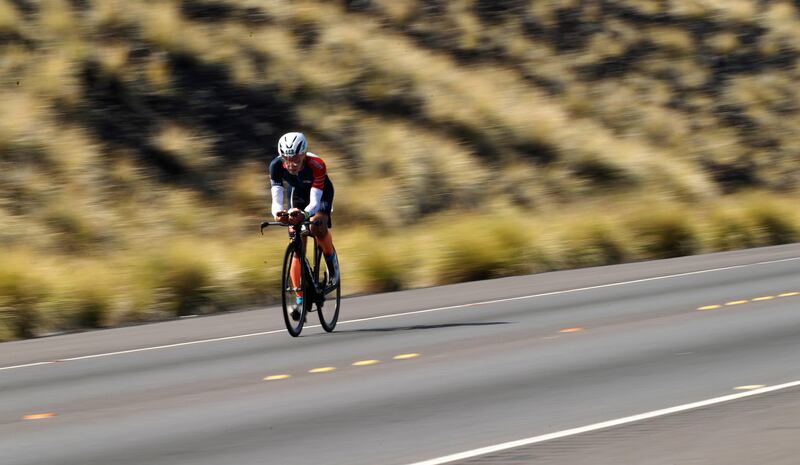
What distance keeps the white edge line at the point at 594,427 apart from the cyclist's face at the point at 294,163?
17.1ft

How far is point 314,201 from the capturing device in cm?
1288

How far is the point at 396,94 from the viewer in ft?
108

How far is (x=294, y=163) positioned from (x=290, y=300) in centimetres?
137

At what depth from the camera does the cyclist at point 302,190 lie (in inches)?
504

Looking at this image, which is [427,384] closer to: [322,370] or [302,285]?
[322,370]

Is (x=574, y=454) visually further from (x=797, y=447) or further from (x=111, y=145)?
(x=111, y=145)

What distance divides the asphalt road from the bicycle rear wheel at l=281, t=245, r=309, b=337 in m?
0.16

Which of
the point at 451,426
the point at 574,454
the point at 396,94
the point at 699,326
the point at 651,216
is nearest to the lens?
the point at 574,454

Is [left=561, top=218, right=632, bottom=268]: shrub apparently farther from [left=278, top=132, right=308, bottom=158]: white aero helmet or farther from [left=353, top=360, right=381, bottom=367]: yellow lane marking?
[left=353, top=360, right=381, bottom=367]: yellow lane marking

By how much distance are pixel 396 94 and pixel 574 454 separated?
2571 cm

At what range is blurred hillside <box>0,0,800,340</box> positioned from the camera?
20.6 meters

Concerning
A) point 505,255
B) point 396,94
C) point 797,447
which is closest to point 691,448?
point 797,447

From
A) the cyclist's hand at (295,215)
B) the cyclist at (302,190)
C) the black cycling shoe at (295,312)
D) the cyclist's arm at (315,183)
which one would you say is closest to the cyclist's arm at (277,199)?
the cyclist at (302,190)

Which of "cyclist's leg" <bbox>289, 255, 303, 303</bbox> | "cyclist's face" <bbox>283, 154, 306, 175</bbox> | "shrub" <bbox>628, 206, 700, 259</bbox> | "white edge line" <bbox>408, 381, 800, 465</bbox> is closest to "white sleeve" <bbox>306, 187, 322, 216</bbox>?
"cyclist's face" <bbox>283, 154, 306, 175</bbox>
